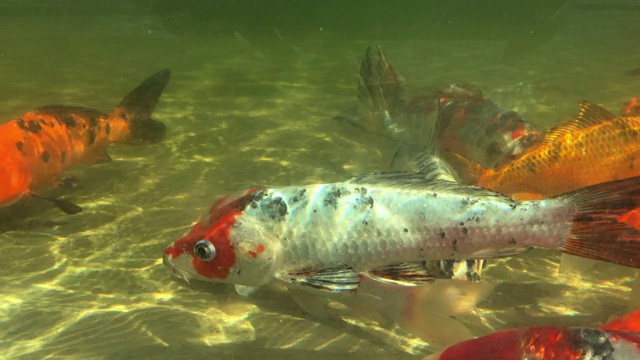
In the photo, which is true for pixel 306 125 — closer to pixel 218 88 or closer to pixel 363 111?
pixel 363 111

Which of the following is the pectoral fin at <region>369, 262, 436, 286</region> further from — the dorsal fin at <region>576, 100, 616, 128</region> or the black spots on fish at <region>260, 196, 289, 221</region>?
the dorsal fin at <region>576, 100, 616, 128</region>

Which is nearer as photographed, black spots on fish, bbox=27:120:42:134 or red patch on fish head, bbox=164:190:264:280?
red patch on fish head, bbox=164:190:264:280

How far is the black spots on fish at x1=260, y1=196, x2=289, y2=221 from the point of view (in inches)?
111

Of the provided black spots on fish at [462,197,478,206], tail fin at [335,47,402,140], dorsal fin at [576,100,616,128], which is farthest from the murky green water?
dorsal fin at [576,100,616,128]

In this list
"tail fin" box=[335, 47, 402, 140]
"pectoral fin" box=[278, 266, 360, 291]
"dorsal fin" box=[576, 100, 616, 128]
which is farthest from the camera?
"tail fin" box=[335, 47, 402, 140]

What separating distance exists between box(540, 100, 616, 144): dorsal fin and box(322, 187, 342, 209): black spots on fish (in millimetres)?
2185

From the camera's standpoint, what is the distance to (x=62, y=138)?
5.36 metres

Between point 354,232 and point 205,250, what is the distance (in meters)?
0.81

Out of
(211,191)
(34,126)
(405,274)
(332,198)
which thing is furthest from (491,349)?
(34,126)

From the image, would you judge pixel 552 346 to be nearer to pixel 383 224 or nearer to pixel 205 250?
pixel 383 224

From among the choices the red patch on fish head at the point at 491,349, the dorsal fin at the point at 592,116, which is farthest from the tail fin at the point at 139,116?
the red patch on fish head at the point at 491,349

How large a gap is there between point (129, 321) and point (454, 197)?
228 cm

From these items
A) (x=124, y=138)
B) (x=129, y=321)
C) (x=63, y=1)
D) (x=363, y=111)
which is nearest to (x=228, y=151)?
(x=124, y=138)

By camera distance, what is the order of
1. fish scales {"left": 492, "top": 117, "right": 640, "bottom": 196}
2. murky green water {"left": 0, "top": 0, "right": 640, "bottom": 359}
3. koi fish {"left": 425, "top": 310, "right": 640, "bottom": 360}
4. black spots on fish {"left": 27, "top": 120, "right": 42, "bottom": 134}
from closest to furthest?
koi fish {"left": 425, "top": 310, "right": 640, "bottom": 360}
murky green water {"left": 0, "top": 0, "right": 640, "bottom": 359}
fish scales {"left": 492, "top": 117, "right": 640, "bottom": 196}
black spots on fish {"left": 27, "top": 120, "right": 42, "bottom": 134}
